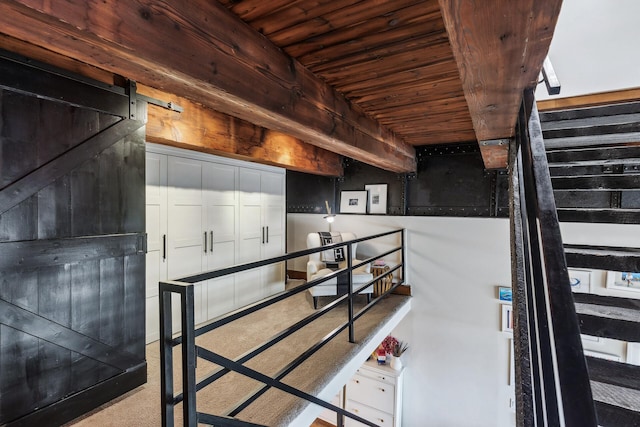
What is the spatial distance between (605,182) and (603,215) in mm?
192

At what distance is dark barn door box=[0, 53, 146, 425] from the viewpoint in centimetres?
152

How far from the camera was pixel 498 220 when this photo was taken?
4035mm

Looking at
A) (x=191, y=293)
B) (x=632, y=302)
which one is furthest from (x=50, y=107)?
(x=632, y=302)

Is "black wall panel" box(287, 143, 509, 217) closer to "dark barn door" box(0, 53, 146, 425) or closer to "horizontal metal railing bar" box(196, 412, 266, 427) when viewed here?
"dark barn door" box(0, 53, 146, 425)

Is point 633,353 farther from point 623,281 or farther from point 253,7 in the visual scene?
point 253,7

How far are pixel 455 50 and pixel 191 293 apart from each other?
1392mm

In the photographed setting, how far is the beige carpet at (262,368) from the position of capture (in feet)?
6.15

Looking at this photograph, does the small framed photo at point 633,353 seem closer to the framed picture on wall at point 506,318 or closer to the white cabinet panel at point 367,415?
the framed picture on wall at point 506,318

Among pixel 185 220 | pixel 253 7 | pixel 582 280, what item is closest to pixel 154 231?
pixel 185 220

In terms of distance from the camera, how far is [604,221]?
1389 mm

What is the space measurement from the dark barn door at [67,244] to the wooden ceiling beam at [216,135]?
0.24m

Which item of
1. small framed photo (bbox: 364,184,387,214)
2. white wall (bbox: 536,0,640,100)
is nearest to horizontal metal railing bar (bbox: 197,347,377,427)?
small framed photo (bbox: 364,184,387,214)

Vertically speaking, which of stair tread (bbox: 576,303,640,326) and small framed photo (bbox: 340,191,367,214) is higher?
small framed photo (bbox: 340,191,367,214)

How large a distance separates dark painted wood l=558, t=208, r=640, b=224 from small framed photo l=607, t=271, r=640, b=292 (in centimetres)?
264
